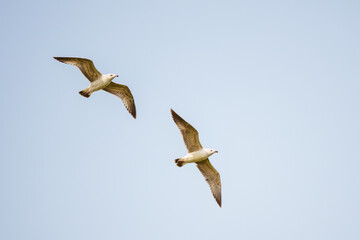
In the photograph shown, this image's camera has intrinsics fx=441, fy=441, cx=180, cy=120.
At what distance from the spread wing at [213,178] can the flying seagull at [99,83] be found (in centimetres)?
381

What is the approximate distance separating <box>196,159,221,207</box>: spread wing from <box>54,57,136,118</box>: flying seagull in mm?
3812

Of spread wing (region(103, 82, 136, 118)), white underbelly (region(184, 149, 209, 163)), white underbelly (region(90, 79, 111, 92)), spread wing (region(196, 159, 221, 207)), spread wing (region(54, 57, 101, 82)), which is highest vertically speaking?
Answer: spread wing (region(54, 57, 101, 82))

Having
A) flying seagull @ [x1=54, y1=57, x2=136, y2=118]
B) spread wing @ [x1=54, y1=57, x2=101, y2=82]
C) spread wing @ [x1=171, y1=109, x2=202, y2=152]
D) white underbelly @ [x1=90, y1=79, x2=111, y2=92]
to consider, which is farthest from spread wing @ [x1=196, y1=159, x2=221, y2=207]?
spread wing @ [x1=54, y1=57, x2=101, y2=82]

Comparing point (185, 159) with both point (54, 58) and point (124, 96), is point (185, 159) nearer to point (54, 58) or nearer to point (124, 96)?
point (124, 96)

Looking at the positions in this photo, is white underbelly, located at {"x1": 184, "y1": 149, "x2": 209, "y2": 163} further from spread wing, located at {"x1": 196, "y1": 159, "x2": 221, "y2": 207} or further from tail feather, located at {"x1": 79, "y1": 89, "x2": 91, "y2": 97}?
tail feather, located at {"x1": 79, "y1": 89, "x2": 91, "y2": 97}

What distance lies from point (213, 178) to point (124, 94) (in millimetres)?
5038

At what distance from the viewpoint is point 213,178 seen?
16406 mm

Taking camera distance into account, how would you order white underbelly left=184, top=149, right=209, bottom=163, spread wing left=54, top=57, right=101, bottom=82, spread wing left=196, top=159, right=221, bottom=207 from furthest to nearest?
spread wing left=196, top=159, right=221, bottom=207, spread wing left=54, top=57, right=101, bottom=82, white underbelly left=184, top=149, right=209, bottom=163

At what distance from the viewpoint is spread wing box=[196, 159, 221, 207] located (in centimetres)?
1627

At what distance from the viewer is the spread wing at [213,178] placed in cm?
1627

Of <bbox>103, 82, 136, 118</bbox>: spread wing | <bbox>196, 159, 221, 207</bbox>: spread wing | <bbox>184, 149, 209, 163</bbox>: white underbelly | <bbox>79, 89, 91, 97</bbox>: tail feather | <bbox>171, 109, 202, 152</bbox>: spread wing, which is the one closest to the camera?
<bbox>171, 109, 202, 152</bbox>: spread wing

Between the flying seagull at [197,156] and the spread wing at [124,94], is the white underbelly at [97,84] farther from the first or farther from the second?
the flying seagull at [197,156]

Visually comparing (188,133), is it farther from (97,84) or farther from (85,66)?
(85,66)

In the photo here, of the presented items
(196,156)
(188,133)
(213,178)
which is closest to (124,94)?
(188,133)
